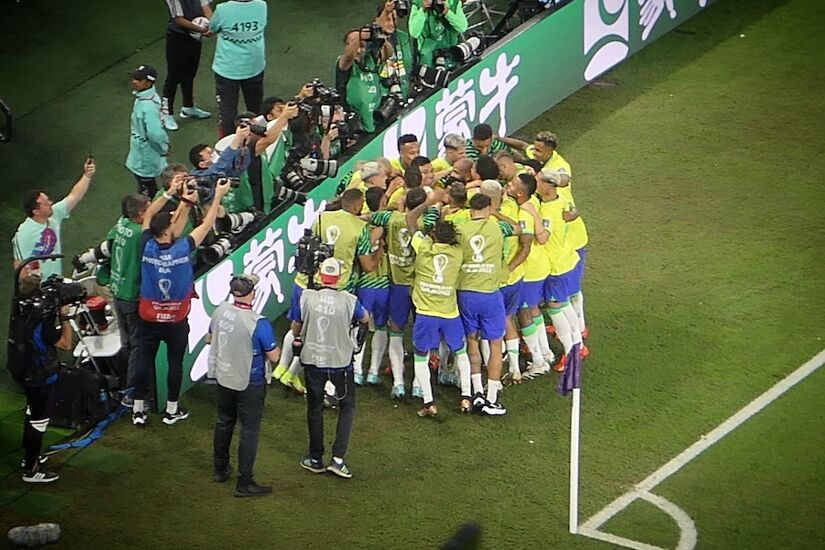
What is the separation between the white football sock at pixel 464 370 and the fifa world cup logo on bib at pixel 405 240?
2.80 ft

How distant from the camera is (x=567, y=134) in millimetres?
15602

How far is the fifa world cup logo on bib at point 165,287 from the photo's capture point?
11.1 metres

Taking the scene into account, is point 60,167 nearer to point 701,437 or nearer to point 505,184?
point 505,184

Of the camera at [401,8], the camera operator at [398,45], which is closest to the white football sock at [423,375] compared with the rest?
the camera operator at [398,45]

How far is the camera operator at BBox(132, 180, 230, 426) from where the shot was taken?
1105cm

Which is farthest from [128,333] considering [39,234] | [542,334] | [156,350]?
[542,334]

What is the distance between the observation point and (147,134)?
12812mm

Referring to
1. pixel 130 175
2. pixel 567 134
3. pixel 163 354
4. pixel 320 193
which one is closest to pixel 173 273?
pixel 163 354

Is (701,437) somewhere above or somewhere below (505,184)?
below

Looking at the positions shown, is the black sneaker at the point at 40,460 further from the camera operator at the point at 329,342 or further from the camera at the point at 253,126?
the camera at the point at 253,126

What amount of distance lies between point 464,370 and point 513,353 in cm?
62

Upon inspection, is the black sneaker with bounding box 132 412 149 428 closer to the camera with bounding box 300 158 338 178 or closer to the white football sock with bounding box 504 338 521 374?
the camera with bounding box 300 158 338 178

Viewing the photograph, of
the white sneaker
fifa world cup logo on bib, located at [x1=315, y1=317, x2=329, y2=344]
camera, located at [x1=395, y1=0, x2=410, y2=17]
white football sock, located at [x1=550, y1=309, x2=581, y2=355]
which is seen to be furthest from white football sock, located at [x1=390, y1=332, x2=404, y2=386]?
the white sneaker

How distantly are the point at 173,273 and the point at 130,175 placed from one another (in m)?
3.88
